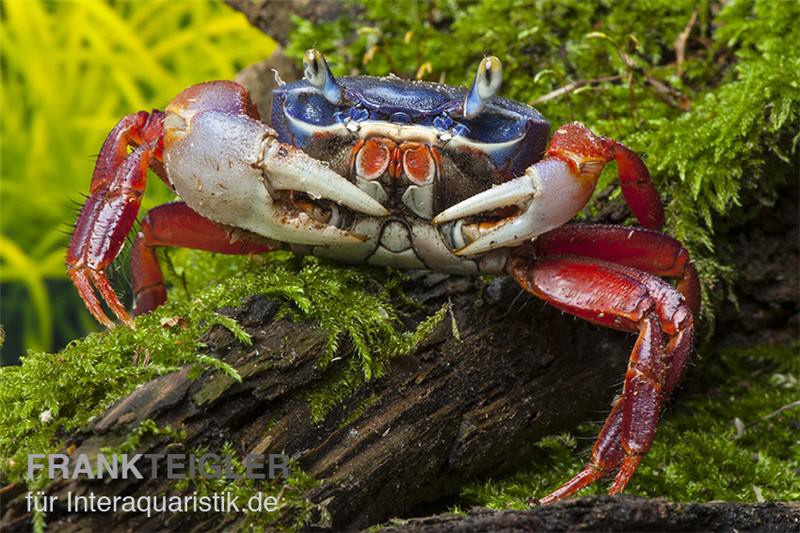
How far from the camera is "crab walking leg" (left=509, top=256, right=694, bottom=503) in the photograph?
2068 mm

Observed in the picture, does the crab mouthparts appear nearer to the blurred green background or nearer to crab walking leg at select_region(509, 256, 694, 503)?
crab walking leg at select_region(509, 256, 694, 503)

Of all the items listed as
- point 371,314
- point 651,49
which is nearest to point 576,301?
point 371,314

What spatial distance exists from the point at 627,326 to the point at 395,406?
551 mm

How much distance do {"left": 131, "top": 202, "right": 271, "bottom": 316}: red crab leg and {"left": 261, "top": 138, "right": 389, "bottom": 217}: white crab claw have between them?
31cm

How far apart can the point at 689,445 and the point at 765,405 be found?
40cm

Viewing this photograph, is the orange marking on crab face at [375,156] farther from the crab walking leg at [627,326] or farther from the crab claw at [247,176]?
the crab walking leg at [627,326]

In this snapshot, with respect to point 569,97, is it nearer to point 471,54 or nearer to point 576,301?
point 471,54

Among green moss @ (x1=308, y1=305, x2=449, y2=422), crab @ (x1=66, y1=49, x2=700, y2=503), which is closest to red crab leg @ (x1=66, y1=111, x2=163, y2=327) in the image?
crab @ (x1=66, y1=49, x2=700, y2=503)

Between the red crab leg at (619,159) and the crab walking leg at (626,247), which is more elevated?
the red crab leg at (619,159)

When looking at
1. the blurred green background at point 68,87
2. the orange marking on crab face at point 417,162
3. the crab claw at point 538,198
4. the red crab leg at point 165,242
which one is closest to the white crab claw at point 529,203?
the crab claw at point 538,198

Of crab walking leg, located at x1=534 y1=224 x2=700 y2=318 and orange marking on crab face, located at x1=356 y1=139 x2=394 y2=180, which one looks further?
crab walking leg, located at x1=534 y1=224 x2=700 y2=318

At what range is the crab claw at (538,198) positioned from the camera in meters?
2.03

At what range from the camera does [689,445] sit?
100 inches

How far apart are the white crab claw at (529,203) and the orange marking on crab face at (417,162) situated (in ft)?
0.33
